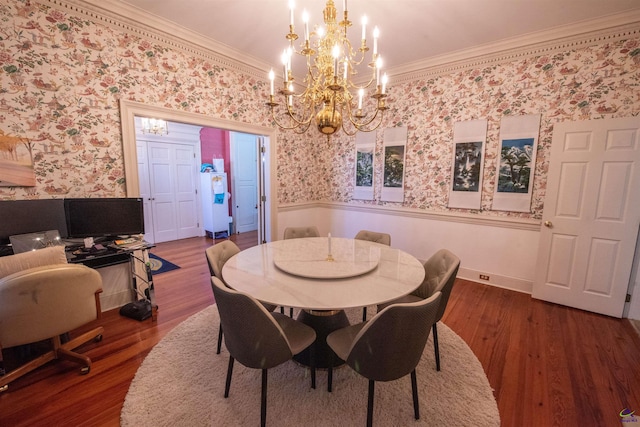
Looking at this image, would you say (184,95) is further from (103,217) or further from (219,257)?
(219,257)

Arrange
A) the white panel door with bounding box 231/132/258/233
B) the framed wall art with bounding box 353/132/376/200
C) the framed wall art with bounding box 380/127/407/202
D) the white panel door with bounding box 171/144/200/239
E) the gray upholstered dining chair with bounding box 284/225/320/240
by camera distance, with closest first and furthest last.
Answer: the gray upholstered dining chair with bounding box 284/225/320/240 < the framed wall art with bounding box 380/127/407/202 < the framed wall art with bounding box 353/132/376/200 < the white panel door with bounding box 171/144/200/239 < the white panel door with bounding box 231/132/258/233

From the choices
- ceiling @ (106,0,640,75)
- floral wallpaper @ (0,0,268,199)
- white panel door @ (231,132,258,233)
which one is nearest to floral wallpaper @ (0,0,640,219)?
floral wallpaper @ (0,0,268,199)

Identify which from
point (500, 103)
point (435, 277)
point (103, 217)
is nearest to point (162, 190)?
point (103, 217)

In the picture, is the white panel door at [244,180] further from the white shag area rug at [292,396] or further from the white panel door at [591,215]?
the white panel door at [591,215]

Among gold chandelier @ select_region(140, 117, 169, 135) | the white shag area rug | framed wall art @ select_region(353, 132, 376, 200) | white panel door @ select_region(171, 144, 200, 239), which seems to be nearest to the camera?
the white shag area rug

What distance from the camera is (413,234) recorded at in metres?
4.02

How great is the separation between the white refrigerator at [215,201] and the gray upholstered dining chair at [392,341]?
507cm

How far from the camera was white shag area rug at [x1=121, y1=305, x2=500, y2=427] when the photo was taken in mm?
1560

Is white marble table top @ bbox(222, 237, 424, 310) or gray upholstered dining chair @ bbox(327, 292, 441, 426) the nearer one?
gray upholstered dining chair @ bbox(327, 292, 441, 426)

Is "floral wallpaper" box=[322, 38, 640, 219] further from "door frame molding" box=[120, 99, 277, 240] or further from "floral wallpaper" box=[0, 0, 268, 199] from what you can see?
"floral wallpaper" box=[0, 0, 268, 199]

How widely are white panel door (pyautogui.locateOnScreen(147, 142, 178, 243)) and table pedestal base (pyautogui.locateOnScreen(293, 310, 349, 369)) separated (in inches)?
181

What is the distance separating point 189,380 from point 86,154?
218 cm

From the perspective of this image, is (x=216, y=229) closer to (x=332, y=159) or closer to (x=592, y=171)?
(x=332, y=159)

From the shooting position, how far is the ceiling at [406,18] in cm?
239
